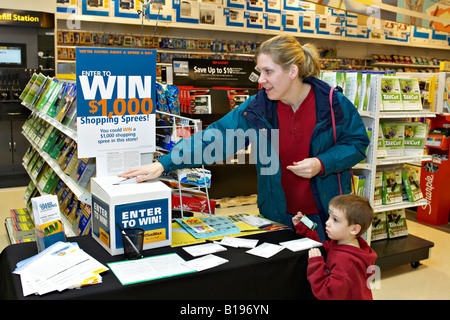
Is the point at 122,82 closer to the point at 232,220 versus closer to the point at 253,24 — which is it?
the point at 232,220

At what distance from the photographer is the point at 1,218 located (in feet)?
18.4

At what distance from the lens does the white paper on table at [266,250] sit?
6.03 ft

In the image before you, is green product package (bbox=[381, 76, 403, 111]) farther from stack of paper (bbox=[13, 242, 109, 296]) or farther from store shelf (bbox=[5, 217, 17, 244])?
store shelf (bbox=[5, 217, 17, 244])

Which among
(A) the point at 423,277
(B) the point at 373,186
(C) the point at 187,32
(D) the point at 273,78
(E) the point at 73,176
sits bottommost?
(A) the point at 423,277

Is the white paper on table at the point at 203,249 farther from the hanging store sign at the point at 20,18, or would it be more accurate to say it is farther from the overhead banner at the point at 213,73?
the hanging store sign at the point at 20,18

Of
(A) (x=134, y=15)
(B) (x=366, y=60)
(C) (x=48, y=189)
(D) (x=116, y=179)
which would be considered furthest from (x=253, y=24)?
(D) (x=116, y=179)

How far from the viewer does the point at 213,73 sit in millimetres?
6672

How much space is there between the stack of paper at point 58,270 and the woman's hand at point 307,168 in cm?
92

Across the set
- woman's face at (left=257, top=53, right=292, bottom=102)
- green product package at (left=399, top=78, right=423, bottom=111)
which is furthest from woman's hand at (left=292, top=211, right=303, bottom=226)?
green product package at (left=399, top=78, right=423, bottom=111)

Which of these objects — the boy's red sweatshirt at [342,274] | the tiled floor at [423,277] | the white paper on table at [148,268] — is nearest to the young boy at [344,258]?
the boy's red sweatshirt at [342,274]

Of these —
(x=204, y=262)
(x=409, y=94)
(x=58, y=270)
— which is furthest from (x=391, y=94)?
(x=58, y=270)

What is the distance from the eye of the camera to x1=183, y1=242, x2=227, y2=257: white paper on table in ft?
6.04

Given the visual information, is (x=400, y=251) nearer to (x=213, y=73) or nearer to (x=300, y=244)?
(x=300, y=244)

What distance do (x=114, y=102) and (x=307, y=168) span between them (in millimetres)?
943
